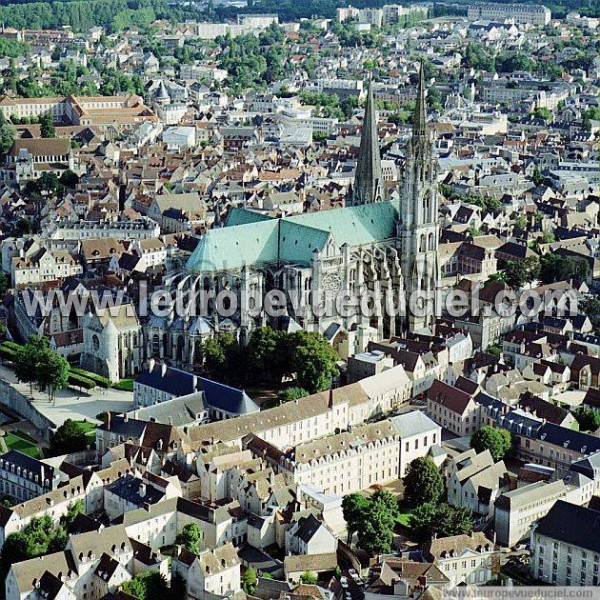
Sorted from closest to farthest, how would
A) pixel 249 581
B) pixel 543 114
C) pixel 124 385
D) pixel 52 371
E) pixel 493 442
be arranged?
pixel 249 581, pixel 493 442, pixel 52 371, pixel 124 385, pixel 543 114

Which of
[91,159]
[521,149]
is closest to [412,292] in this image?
[91,159]

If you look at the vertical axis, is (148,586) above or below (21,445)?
above

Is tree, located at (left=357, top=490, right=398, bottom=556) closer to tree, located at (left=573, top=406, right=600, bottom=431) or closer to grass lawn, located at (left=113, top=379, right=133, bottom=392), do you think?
tree, located at (left=573, top=406, right=600, bottom=431)

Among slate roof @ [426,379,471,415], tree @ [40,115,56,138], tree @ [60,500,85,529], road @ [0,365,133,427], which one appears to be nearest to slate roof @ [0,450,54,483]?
tree @ [60,500,85,529]

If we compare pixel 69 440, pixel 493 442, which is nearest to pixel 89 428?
pixel 69 440

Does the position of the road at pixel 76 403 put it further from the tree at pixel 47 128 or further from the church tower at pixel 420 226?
the tree at pixel 47 128

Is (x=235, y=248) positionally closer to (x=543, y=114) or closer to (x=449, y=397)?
(x=449, y=397)
